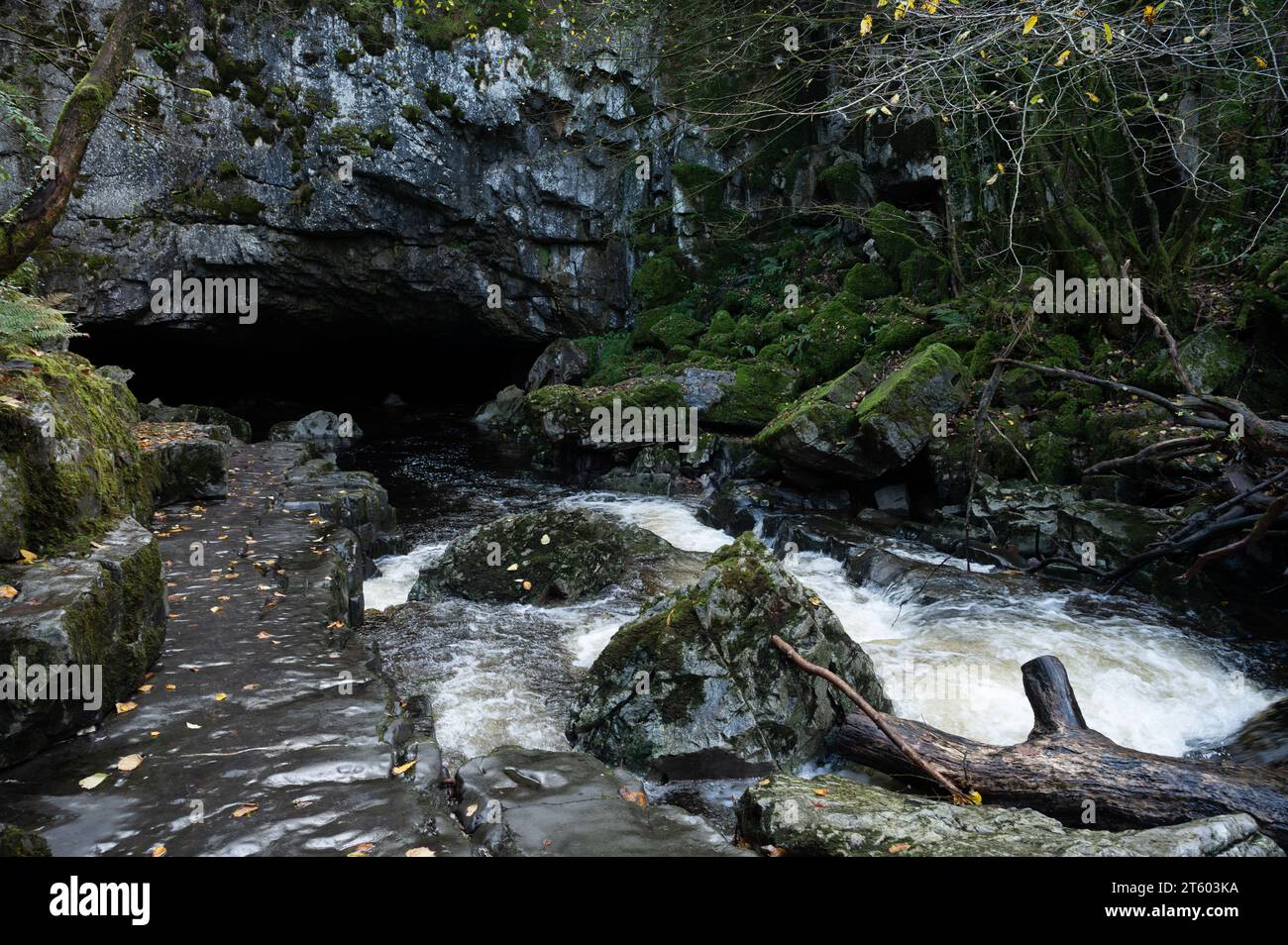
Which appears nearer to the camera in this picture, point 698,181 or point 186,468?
point 186,468

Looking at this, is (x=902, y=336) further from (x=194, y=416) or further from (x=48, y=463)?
(x=194, y=416)

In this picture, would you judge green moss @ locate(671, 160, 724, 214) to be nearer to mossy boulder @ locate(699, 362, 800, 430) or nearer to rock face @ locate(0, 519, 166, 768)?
mossy boulder @ locate(699, 362, 800, 430)

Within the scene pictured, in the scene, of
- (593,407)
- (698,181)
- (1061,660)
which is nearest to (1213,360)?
(1061,660)

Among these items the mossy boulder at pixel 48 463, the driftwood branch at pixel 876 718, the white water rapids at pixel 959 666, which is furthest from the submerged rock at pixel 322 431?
the driftwood branch at pixel 876 718

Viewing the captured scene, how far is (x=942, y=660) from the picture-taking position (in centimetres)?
662

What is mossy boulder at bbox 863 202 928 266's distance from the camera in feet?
53.0

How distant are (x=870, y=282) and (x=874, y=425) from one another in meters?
6.74

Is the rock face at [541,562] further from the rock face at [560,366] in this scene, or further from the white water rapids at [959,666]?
the rock face at [560,366]

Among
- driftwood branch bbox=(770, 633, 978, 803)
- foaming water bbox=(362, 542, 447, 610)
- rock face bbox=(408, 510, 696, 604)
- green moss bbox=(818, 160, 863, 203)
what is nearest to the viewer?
driftwood branch bbox=(770, 633, 978, 803)

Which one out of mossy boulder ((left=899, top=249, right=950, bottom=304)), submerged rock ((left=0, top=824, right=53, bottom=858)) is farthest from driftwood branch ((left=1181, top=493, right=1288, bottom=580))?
mossy boulder ((left=899, top=249, right=950, bottom=304))

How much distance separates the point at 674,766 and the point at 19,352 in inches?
208

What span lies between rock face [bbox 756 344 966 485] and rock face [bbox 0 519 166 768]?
8584mm

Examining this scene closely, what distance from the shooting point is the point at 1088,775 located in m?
4.35

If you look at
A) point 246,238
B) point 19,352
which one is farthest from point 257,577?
point 246,238
